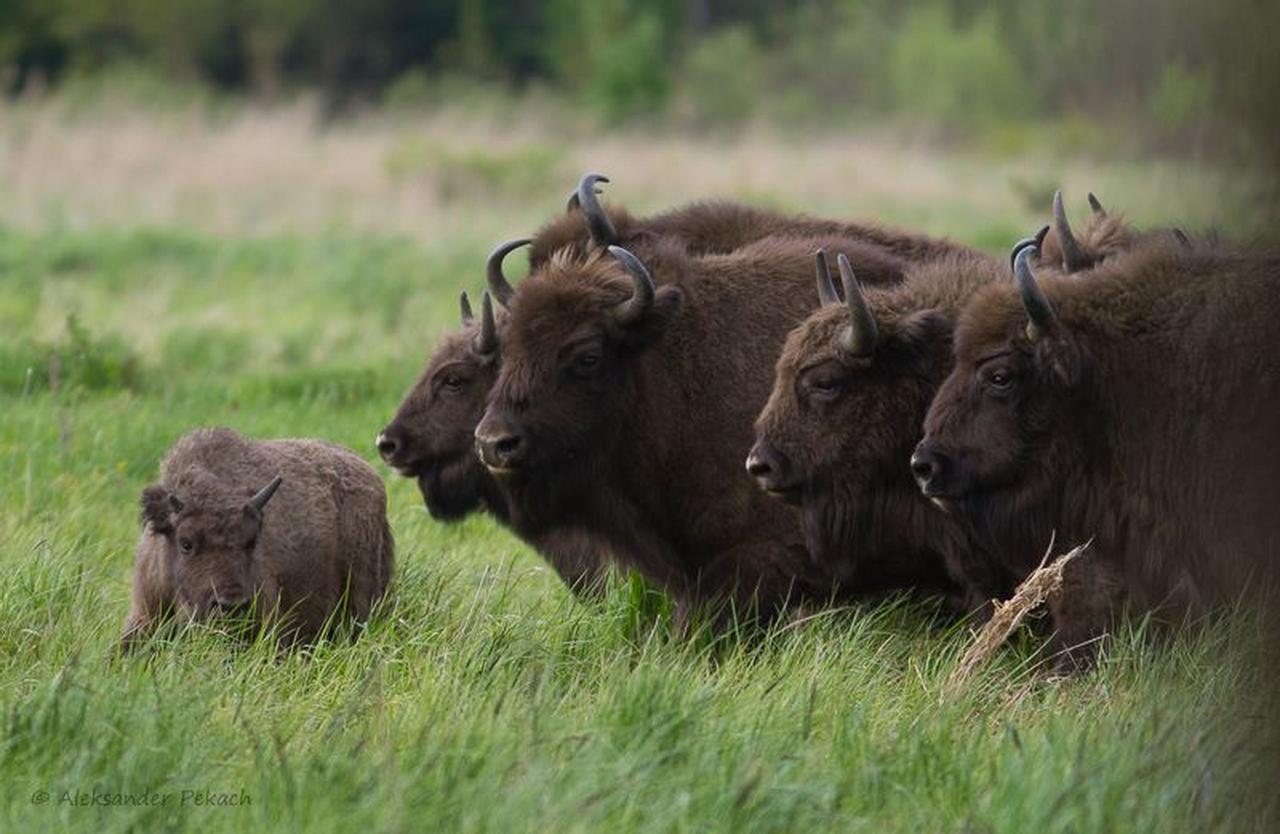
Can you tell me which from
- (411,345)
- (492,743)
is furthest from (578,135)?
(492,743)

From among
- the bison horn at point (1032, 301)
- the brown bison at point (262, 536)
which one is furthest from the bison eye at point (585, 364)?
the bison horn at point (1032, 301)

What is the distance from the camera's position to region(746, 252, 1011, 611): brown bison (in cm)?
699

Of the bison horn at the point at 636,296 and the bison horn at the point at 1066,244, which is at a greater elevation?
the bison horn at the point at 1066,244

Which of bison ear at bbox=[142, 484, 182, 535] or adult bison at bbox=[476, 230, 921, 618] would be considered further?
adult bison at bbox=[476, 230, 921, 618]

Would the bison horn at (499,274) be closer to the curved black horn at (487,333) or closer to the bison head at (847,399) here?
the curved black horn at (487,333)

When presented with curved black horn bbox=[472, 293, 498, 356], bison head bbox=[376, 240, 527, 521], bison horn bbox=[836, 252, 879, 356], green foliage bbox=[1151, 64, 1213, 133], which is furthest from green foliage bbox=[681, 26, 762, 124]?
green foliage bbox=[1151, 64, 1213, 133]

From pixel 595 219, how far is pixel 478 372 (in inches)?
37.8

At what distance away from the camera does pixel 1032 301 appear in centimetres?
636

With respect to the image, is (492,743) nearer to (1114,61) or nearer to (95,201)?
(1114,61)

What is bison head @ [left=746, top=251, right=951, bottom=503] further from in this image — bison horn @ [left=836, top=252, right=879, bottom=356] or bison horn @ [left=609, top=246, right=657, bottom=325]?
bison horn @ [left=609, top=246, right=657, bottom=325]

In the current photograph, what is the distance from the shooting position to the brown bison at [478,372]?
8359mm

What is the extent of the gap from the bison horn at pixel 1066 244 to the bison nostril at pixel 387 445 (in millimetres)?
2941

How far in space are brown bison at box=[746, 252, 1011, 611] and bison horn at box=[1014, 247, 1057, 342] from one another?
2.35 ft

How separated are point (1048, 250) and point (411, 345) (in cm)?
727
